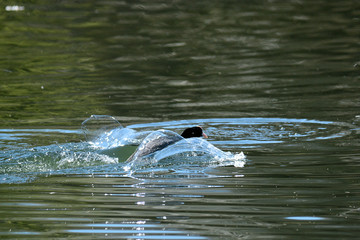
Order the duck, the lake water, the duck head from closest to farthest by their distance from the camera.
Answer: the lake water → the duck → the duck head

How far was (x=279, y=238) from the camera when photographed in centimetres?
630

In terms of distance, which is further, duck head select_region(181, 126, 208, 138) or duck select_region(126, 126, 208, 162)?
duck head select_region(181, 126, 208, 138)

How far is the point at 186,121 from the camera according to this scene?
12.8 meters

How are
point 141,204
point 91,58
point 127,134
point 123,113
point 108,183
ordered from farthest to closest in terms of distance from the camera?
point 91,58 < point 123,113 < point 127,134 < point 108,183 < point 141,204

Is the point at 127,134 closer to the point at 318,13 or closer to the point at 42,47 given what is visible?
the point at 42,47

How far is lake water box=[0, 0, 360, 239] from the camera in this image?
7094 mm

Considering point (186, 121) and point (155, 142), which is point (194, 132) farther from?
point (186, 121)

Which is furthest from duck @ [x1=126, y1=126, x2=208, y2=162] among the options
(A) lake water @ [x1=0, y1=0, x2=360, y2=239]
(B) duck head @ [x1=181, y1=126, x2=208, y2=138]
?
(B) duck head @ [x1=181, y1=126, x2=208, y2=138]

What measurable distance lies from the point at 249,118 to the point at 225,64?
5.73 meters

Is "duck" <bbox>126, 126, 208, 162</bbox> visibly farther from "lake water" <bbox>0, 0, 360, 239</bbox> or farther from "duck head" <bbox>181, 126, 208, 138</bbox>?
"duck head" <bbox>181, 126, 208, 138</bbox>

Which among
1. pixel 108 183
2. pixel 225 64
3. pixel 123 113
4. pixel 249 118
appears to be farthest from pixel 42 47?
pixel 108 183

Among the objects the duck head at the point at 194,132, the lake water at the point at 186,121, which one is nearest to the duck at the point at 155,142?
the lake water at the point at 186,121

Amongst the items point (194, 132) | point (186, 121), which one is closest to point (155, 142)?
point (194, 132)

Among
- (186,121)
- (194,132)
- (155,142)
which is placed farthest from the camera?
(186,121)
